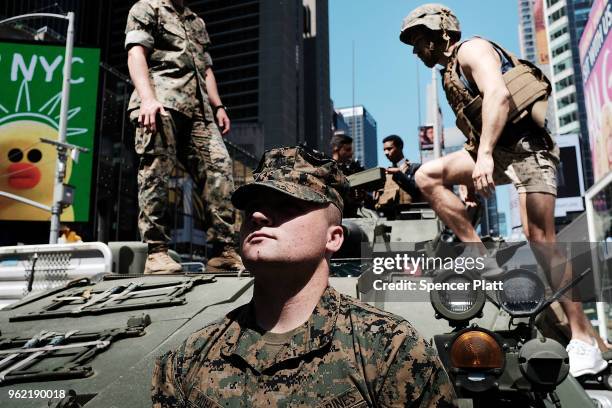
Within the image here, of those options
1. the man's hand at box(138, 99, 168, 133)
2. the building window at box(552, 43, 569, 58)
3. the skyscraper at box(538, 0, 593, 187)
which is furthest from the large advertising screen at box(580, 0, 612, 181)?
the building window at box(552, 43, 569, 58)

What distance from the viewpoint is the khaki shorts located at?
3.09 meters

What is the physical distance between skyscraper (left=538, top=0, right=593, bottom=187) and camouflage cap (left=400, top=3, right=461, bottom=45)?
94.7 metres

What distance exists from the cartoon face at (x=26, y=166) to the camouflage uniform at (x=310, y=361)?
2142 cm

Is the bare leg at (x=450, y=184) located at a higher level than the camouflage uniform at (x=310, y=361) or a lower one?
higher

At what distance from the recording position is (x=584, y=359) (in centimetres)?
271

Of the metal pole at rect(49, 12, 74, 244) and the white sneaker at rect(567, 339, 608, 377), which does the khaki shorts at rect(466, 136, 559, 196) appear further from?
the metal pole at rect(49, 12, 74, 244)

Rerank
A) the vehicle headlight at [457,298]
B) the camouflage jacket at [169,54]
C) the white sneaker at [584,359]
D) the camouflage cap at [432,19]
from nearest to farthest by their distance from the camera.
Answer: the vehicle headlight at [457,298]
the white sneaker at [584,359]
the camouflage cap at [432,19]
the camouflage jacket at [169,54]

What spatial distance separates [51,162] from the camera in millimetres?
21656

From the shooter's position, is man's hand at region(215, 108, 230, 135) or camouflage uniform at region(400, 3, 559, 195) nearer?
camouflage uniform at region(400, 3, 559, 195)

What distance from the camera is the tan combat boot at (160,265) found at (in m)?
3.74

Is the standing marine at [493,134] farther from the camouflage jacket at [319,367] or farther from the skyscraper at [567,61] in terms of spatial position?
the skyscraper at [567,61]

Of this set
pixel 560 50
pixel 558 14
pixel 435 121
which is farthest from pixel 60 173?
pixel 558 14

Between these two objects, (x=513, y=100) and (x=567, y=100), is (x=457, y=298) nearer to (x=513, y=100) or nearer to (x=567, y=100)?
(x=513, y=100)

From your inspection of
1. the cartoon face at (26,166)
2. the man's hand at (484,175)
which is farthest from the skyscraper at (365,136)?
the man's hand at (484,175)
